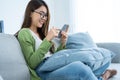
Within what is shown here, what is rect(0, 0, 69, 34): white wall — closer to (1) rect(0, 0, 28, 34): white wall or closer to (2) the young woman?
(1) rect(0, 0, 28, 34): white wall

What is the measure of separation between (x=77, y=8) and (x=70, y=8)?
10 cm

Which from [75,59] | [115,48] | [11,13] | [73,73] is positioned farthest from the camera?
[11,13]

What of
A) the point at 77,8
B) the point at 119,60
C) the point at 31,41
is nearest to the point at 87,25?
the point at 77,8

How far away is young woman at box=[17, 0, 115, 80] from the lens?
1.20 meters

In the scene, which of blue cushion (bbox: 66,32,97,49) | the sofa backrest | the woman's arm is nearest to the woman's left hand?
blue cushion (bbox: 66,32,97,49)

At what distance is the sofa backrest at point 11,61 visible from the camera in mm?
1273

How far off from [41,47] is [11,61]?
0.63 feet

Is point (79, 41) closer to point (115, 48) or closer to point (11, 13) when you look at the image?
point (115, 48)

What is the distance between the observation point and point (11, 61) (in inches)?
51.4

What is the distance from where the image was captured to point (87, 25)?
10.5 feet

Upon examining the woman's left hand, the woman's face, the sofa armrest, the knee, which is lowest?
the sofa armrest

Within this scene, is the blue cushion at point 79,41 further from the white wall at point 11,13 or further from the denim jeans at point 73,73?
the white wall at point 11,13

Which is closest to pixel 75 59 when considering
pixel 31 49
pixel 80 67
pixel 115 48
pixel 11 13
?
pixel 80 67

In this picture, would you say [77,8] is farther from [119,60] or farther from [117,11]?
[119,60]
